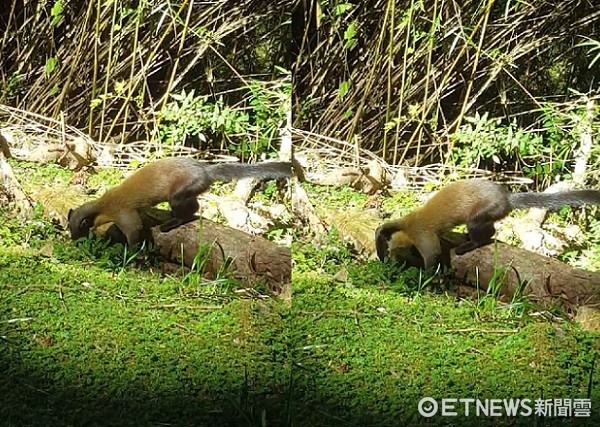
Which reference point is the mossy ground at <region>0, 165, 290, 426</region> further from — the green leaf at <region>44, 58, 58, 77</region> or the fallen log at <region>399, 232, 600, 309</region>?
the fallen log at <region>399, 232, 600, 309</region>

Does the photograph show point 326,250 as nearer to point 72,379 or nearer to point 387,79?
point 387,79

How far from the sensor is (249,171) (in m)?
2.90

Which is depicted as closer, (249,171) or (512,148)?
(512,148)

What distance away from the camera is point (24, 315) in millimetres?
2812

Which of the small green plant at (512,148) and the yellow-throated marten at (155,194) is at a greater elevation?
the small green plant at (512,148)

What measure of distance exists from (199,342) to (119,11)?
128cm

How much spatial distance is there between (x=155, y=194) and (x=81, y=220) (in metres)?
0.30

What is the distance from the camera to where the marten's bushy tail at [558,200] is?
271 centimetres

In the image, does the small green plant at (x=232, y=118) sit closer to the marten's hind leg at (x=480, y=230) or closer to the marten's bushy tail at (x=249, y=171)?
the marten's bushy tail at (x=249, y=171)

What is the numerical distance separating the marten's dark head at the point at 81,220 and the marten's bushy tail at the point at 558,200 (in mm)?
1557

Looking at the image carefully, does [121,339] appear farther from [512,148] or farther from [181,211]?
[512,148]

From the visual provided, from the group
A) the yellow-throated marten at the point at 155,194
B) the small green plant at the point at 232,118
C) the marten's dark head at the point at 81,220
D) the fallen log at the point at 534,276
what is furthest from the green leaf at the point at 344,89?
the marten's dark head at the point at 81,220

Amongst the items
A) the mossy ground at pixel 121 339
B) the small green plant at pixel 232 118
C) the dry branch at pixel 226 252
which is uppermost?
the small green plant at pixel 232 118

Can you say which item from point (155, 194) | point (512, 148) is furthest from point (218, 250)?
point (512, 148)
